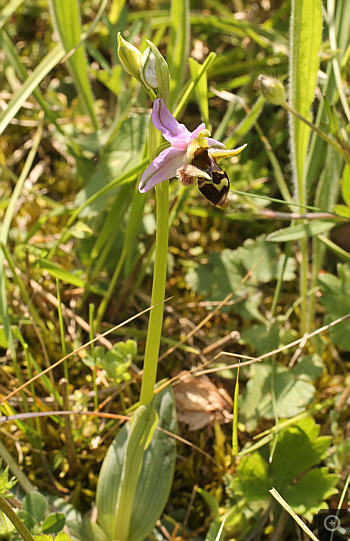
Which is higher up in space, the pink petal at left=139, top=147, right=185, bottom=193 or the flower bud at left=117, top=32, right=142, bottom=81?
the flower bud at left=117, top=32, right=142, bottom=81

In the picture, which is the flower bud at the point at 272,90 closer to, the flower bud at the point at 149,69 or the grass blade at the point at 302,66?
the grass blade at the point at 302,66

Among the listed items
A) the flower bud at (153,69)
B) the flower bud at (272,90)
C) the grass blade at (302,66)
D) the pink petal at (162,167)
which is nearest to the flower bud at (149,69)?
the flower bud at (153,69)

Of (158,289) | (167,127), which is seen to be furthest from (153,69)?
(158,289)

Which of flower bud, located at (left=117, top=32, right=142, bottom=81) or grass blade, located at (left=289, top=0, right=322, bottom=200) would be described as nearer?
flower bud, located at (left=117, top=32, right=142, bottom=81)

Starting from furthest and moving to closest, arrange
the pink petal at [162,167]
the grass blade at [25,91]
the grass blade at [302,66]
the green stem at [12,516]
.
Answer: the grass blade at [25,91] → the grass blade at [302,66] → the green stem at [12,516] → the pink petal at [162,167]
